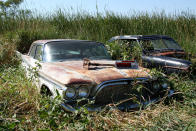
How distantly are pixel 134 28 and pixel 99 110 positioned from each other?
8113mm

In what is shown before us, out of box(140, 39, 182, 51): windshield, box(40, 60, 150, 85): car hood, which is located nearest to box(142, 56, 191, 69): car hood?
box(140, 39, 182, 51): windshield

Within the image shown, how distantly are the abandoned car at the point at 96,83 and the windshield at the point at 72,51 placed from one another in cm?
2

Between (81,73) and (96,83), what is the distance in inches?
14.2

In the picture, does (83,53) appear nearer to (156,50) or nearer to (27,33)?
(156,50)

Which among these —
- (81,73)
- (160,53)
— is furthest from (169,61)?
(81,73)

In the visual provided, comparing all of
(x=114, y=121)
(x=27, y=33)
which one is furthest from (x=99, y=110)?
(x=27, y=33)

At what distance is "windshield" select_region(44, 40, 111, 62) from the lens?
4.09 m

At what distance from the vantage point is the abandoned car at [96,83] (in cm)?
282

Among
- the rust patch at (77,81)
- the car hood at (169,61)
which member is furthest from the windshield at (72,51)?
the car hood at (169,61)

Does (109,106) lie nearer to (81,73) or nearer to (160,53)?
(81,73)

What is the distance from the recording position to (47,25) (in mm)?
10906

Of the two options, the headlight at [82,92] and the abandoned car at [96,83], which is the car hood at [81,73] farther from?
the headlight at [82,92]

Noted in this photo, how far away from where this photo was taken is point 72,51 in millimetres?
4258

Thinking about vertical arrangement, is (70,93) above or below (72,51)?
below
